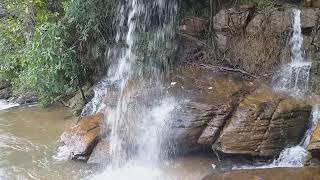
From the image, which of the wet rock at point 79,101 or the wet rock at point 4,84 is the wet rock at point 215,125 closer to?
the wet rock at point 79,101

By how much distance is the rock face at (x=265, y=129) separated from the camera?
587 centimetres

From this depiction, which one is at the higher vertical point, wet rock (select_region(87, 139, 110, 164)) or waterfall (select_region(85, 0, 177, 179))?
waterfall (select_region(85, 0, 177, 179))

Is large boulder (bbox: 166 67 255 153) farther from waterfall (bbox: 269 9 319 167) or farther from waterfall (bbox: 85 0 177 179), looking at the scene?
waterfall (bbox: 269 9 319 167)

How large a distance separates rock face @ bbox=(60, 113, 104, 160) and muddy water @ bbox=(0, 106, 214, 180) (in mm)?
188

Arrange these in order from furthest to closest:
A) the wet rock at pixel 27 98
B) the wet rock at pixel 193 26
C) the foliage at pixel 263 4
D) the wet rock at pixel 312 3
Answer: the wet rock at pixel 27 98 < the wet rock at pixel 193 26 < the foliage at pixel 263 4 < the wet rock at pixel 312 3

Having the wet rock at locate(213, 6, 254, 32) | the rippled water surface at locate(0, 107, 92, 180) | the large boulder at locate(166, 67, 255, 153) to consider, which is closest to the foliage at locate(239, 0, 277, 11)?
the wet rock at locate(213, 6, 254, 32)

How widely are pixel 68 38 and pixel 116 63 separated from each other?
116 cm

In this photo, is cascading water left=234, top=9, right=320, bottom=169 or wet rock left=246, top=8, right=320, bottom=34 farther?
wet rock left=246, top=8, right=320, bottom=34

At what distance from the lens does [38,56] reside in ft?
28.1

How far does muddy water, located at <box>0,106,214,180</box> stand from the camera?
6203mm

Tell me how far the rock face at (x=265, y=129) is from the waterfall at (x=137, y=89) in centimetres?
113

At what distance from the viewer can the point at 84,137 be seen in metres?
7.00

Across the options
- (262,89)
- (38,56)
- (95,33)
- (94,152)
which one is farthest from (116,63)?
(262,89)

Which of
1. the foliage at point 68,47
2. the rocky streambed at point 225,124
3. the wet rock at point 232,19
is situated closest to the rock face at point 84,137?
the rocky streambed at point 225,124
